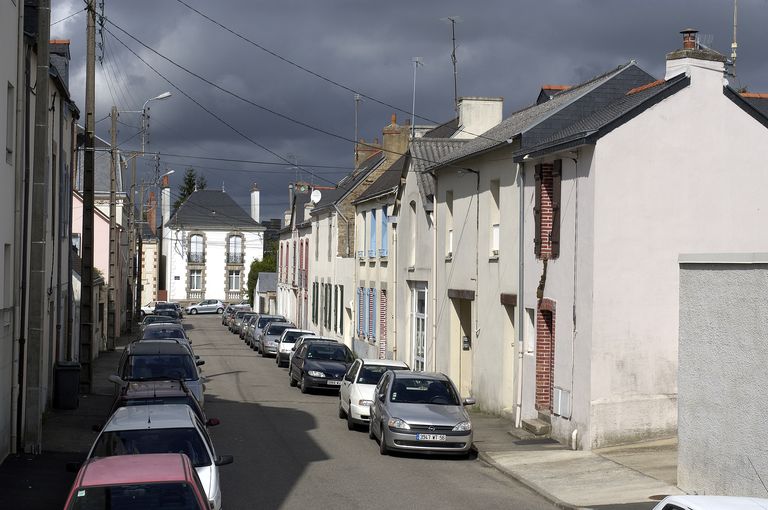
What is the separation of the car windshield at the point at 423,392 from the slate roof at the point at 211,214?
7359 centimetres

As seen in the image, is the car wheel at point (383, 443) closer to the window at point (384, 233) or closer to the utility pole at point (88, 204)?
the utility pole at point (88, 204)

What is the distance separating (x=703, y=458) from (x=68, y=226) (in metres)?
19.7

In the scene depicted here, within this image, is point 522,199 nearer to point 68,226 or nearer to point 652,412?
point 652,412

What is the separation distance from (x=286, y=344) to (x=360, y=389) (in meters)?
18.0

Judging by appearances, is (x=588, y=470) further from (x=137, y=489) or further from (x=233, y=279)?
(x=233, y=279)

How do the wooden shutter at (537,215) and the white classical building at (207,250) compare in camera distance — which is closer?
the wooden shutter at (537,215)

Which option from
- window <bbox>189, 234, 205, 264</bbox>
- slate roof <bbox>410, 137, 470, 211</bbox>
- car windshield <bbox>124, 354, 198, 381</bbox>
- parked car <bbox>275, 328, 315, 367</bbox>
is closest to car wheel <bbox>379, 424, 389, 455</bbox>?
car windshield <bbox>124, 354, 198, 381</bbox>

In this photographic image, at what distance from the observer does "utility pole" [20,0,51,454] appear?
16078 millimetres

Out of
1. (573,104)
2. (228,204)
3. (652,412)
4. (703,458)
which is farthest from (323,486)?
(228,204)

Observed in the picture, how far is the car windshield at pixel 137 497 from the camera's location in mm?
8320

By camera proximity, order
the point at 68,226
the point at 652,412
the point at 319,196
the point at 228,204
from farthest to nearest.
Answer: the point at 228,204
the point at 319,196
the point at 68,226
the point at 652,412

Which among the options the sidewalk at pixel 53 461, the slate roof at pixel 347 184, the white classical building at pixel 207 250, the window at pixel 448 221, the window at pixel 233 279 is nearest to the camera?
the sidewalk at pixel 53 461

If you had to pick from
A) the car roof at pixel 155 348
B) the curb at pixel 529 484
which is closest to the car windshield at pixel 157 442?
the curb at pixel 529 484

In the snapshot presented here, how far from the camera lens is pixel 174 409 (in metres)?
12.6
